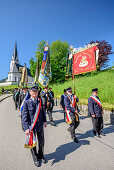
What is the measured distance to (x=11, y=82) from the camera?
265 feet

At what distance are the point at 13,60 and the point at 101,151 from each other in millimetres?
102002

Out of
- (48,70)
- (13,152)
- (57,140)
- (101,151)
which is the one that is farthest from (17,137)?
(48,70)

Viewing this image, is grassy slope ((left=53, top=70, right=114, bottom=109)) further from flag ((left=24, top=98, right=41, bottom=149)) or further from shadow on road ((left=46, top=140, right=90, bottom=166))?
flag ((left=24, top=98, right=41, bottom=149))

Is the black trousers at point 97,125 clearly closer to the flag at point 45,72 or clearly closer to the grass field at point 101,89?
the grass field at point 101,89

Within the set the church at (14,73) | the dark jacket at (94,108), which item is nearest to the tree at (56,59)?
the dark jacket at (94,108)

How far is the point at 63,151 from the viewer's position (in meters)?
3.19

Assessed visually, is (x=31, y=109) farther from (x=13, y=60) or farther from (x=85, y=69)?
(x=13, y=60)

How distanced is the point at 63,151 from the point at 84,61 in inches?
144

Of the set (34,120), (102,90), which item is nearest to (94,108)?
(34,120)

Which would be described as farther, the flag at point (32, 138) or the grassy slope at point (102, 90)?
the grassy slope at point (102, 90)

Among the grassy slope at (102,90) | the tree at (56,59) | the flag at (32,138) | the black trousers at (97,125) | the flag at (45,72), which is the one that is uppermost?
the tree at (56,59)

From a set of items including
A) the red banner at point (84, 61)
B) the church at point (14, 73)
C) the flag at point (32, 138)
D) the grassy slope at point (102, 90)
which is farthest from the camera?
the church at point (14, 73)

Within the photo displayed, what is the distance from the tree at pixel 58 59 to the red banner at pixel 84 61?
64.0 ft

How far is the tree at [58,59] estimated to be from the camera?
25.0 meters
